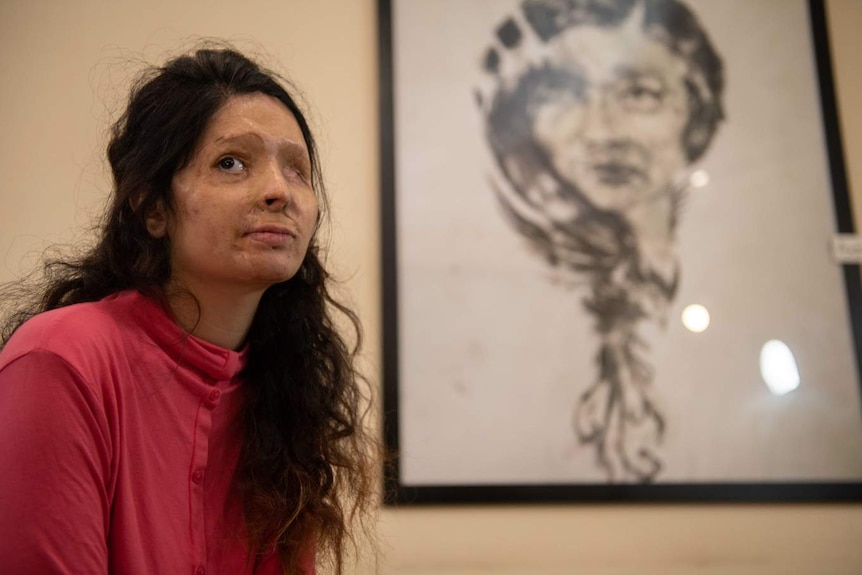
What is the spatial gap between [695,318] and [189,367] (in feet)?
4.05

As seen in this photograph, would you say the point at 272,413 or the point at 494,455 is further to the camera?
the point at 494,455

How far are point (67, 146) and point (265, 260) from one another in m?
0.99

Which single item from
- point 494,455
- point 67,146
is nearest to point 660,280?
point 494,455

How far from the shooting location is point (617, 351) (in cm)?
178

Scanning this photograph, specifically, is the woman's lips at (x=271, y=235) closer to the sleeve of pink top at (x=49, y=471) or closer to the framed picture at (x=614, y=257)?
the sleeve of pink top at (x=49, y=471)

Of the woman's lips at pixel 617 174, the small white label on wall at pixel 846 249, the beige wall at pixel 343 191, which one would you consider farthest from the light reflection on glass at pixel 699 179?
the beige wall at pixel 343 191

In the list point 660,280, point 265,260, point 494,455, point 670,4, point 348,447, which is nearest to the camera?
point 265,260

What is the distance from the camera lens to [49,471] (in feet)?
2.66

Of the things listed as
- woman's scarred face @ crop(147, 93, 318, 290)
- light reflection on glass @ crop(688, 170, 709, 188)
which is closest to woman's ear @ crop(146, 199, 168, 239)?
woman's scarred face @ crop(147, 93, 318, 290)

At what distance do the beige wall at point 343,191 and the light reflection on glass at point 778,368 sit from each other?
0.28 meters

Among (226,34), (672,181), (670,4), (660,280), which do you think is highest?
(670,4)

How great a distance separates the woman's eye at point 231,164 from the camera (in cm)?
107

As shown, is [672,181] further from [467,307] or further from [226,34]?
[226,34]

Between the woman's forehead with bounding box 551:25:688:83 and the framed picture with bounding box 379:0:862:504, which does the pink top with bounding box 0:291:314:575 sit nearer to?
the framed picture with bounding box 379:0:862:504
